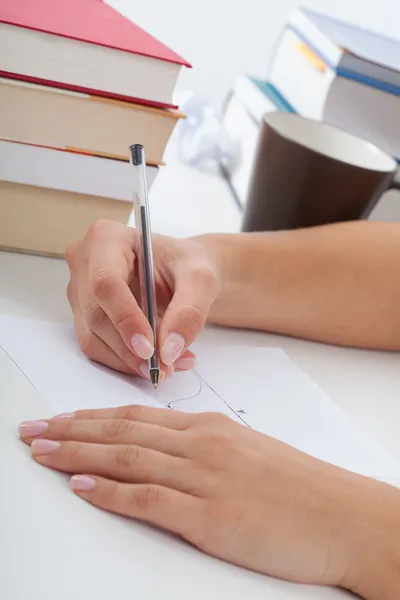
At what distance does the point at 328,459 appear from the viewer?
19.6 inches

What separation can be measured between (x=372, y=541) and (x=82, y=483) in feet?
0.56

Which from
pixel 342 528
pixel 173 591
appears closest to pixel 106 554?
pixel 173 591

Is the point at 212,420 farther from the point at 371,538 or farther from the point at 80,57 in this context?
the point at 80,57

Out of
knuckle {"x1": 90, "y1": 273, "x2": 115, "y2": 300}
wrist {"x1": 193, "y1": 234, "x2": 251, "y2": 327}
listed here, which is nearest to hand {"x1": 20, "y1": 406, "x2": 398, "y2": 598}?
knuckle {"x1": 90, "y1": 273, "x2": 115, "y2": 300}

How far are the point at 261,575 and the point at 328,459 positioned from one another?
122mm

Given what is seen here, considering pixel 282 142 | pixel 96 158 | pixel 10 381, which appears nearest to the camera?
pixel 10 381

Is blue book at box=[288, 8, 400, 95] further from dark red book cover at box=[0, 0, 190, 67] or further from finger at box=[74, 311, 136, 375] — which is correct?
finger at box=[74, 311, 136, 375]

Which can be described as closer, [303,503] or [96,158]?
[303,503]

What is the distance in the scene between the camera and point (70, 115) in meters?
0.65

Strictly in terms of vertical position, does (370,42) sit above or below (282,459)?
above

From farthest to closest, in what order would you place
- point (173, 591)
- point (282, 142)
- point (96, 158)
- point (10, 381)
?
1. point (282, 142)
2. point (96, 158)
3. point (10, 381)
4. point (173, 591)

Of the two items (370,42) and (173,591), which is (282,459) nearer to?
(173,591)

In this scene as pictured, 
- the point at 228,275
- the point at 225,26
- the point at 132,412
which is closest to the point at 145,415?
the point at 132,412

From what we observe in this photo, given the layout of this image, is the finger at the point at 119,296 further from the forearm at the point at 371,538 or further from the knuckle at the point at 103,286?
the forearm at the point at 371,538
